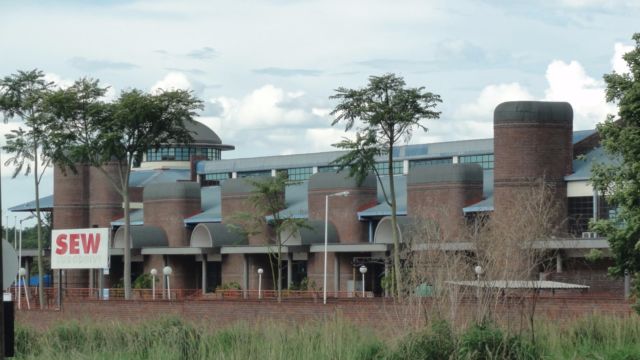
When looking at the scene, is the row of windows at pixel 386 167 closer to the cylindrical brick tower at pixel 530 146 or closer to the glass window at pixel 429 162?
the glass window at pixel 429 162

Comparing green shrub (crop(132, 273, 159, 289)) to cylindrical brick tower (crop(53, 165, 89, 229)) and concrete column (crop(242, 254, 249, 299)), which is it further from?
cylindrical brick tower (crop(53, 165, 89, 229))

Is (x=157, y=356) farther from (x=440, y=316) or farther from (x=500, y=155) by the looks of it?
(x=500, y=155)

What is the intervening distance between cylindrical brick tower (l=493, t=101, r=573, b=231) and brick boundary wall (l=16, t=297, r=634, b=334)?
2142 centimetres

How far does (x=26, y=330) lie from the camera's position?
3256cm

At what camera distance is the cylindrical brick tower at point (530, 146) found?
60.1 metres

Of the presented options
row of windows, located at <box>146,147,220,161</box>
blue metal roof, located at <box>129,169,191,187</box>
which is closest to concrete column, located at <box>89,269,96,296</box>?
blue metal roof, located at <box>129,169,191,187</box>

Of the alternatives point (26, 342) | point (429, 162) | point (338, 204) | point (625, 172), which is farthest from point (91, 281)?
point (625, 172)

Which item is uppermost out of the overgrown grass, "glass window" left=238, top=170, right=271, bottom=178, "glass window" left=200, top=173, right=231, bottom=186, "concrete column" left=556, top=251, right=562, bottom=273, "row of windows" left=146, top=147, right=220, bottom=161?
"row of windows" left=146, top=147, right=220, bottom=161

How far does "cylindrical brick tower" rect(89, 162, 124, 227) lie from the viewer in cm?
8619

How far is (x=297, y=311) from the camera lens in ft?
125

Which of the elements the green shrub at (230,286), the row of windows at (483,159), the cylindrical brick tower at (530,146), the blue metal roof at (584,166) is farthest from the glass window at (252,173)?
the blue metal roof at (584,166)

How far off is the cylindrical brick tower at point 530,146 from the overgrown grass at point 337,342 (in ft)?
102

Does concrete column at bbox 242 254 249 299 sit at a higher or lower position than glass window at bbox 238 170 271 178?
lower

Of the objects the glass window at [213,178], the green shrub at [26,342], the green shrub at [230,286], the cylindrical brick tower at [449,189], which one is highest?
the glass window at [213,178]
